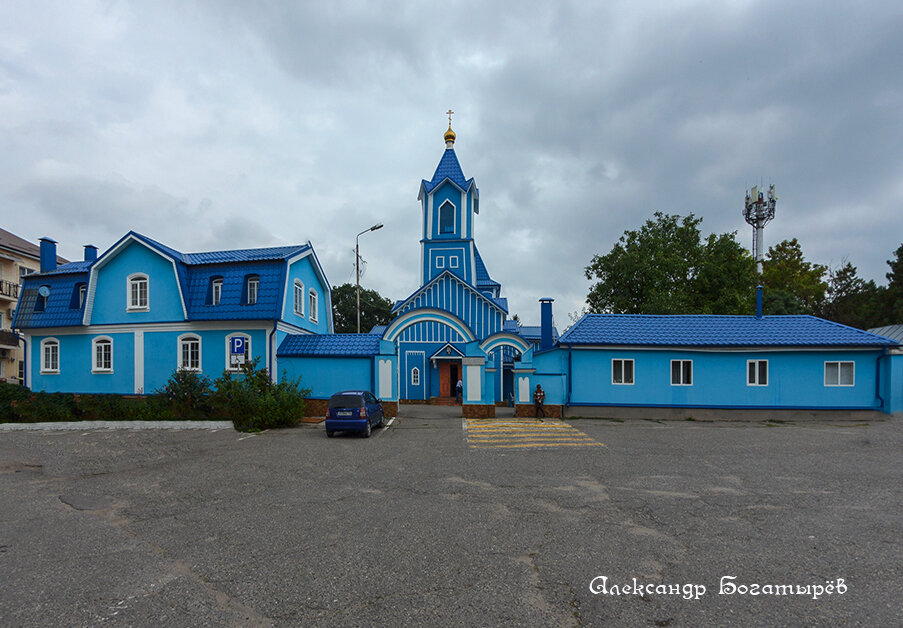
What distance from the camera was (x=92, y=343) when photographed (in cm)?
2275

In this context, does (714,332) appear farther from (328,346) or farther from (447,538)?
(447,538)

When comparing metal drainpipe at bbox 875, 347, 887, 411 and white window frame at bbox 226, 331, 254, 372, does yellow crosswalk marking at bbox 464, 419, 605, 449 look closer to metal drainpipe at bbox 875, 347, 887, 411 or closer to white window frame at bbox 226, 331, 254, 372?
white window frame at bbox 226, 331, 254, 372

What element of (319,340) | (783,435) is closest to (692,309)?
(783,435)

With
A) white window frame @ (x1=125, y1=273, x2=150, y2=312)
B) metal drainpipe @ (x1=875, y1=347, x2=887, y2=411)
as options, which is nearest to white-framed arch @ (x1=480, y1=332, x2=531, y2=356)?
metal drainpipe @ (x1=875, y1=347, x2=887, y2=411)

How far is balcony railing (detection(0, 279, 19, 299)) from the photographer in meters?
32.1

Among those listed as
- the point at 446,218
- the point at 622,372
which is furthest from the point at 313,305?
the point at 622,372

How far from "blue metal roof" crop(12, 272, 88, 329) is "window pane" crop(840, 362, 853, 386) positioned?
3213 cm

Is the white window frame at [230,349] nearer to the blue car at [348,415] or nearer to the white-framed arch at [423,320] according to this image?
the white-framed arch at [423,320]

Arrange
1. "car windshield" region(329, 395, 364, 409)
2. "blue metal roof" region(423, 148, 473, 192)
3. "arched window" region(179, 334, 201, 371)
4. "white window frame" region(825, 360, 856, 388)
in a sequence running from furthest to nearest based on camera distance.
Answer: "blue metal roof" region(423, 148, 473, 192) < "arched window" region(179, 334, 201, 371) < "white window frame" region(825, 360, 856, 388) < "car windshield" region(329, 395, 364, 409)

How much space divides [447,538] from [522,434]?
1007 centimetres

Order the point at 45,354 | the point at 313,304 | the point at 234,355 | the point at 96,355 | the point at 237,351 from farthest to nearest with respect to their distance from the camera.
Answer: the point at 313,304, the point at 45,354, the point at 96,355, the point at 234,355, the point at 237,351

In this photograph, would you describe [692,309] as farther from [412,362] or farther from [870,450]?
[870,450]

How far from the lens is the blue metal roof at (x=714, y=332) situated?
68.0 ft

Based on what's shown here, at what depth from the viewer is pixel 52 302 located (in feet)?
76.6
